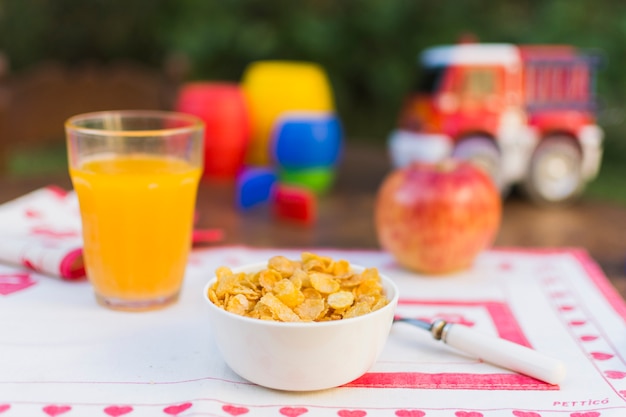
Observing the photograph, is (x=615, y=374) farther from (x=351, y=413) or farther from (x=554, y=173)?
(x=554, y=173)

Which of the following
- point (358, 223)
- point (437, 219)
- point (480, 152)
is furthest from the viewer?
point (480, 152)

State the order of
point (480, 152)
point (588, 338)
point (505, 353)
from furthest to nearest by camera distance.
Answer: point (480, 152), point (588, 338), point (505, 353)

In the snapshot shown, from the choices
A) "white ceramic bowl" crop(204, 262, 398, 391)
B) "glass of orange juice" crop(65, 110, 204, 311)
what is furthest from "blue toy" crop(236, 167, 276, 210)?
"white ceramic bowl" crop(204, 262, 398, 391)

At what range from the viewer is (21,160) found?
13.0ft

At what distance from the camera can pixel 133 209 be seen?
3.08 feet

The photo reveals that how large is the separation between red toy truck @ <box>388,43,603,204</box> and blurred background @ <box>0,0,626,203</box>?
1452 mm

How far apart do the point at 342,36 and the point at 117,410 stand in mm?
2936

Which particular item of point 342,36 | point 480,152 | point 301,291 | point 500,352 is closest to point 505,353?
point 500,352

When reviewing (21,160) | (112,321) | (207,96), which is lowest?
(21,160)

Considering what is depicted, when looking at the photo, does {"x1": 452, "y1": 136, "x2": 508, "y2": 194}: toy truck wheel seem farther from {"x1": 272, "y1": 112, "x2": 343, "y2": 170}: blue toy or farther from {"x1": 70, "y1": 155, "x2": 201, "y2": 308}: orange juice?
{"x1": 70, "y1": 155, "x2": 201, "y2": 308}: orange juice

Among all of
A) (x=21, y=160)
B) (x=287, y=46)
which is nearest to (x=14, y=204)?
(x=287, y=46)

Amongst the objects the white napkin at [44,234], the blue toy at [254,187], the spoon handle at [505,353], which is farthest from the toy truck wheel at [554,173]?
the white napkin at [44,234]

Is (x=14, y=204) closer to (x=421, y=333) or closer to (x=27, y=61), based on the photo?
(x=421, y=333)

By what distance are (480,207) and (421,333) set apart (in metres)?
Answer: 0.35
